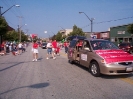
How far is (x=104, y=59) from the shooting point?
7125mm

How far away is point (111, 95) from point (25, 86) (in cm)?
286

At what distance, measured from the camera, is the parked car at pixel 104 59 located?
695 centimetres

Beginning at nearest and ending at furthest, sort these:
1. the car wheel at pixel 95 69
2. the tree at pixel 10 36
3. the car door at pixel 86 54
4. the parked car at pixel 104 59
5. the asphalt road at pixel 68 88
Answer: the asphalt road at pixel 68 88
the parked car at pixel 104 59
the car wheel at pixel 95 69
the car door at pixel 86 54
the tree at pixel 10 36

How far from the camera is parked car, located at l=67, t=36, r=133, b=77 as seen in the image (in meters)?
6.95

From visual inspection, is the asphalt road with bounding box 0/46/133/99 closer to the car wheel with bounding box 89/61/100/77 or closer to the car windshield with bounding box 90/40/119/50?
the car wheel with bounding box 89/61/100/77

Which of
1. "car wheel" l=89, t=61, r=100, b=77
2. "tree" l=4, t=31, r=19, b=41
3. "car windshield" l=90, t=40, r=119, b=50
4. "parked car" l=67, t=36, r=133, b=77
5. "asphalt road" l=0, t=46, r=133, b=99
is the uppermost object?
"tree" l=4, t=31, r=19, b=41

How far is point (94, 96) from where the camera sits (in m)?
5.09

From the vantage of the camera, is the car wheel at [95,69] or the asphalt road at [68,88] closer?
the asphalt road at [68,88]

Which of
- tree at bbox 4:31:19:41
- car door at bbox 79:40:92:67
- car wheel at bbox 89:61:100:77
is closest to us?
car wheel at bbox 89:61:100:77

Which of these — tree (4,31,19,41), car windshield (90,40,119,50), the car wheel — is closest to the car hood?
the car wheel

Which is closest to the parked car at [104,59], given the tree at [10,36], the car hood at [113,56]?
the car hood at [113,56]

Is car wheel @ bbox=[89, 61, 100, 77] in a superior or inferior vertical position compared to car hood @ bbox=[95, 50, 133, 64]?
inferior

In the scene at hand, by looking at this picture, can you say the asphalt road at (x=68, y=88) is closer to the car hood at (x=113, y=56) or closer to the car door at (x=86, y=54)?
the car hood at (x=113, y=56)

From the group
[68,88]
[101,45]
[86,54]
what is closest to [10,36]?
[86,54]
